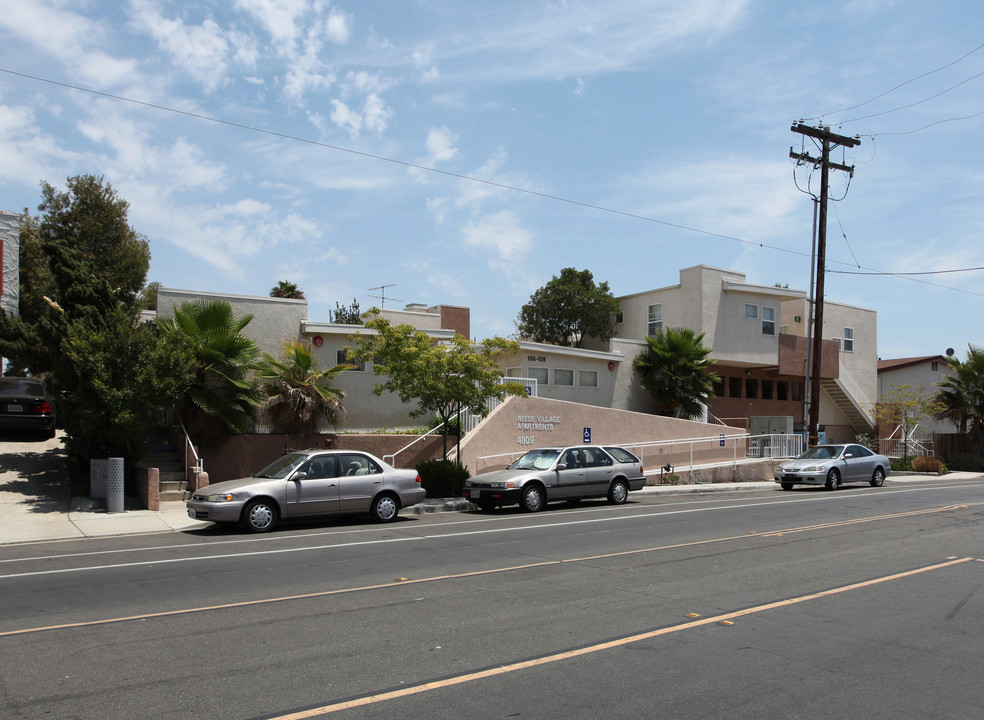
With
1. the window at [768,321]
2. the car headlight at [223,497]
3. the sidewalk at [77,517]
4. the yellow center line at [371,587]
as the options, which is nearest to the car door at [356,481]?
the car headlight at [223,497]

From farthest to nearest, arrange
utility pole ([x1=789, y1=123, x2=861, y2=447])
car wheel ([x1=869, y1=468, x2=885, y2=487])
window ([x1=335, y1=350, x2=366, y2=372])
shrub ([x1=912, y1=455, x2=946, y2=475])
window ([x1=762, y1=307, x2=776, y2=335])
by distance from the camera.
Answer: window ([x1=762, y1=307, x2=776, y2=335])
shrub ([x1=912, y1=455, x2=946, y2=475])
utility pole ([x1=789, y1=123, x2=861, y2=447])
car wheel ([x1=869, y1=468, x2=885, y2=487])
window ([x1=335, y1=350, x2=366, y2=372])

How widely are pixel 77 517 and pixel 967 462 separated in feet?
128

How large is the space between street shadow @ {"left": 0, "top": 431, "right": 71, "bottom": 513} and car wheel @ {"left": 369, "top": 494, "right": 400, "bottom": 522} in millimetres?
6743

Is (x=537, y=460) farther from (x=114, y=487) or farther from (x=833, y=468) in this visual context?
(x=833, y=468)

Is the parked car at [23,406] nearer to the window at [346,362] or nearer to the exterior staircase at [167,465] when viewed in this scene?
the exterior staircase at [167,465]

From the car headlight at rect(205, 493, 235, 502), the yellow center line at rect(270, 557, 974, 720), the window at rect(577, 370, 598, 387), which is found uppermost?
the window at rect(577, 370, 598, 387)

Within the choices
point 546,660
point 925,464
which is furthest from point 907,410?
Answer: point 546,660

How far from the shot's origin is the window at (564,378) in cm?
3025

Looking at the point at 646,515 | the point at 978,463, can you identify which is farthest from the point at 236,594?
the point at 978,463

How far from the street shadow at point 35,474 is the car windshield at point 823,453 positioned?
71.9 feet

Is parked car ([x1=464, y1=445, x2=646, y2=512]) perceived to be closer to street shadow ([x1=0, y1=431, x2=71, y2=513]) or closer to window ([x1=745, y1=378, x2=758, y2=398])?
street shadow ([x1=0, y1=431, x2=71, y2=513])

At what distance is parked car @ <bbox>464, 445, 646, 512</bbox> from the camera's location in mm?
17297

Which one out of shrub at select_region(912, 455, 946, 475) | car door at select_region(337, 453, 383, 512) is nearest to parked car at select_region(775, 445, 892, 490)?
shrub at select_region(912, 455, 946, 475)

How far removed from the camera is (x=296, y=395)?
20.8m
